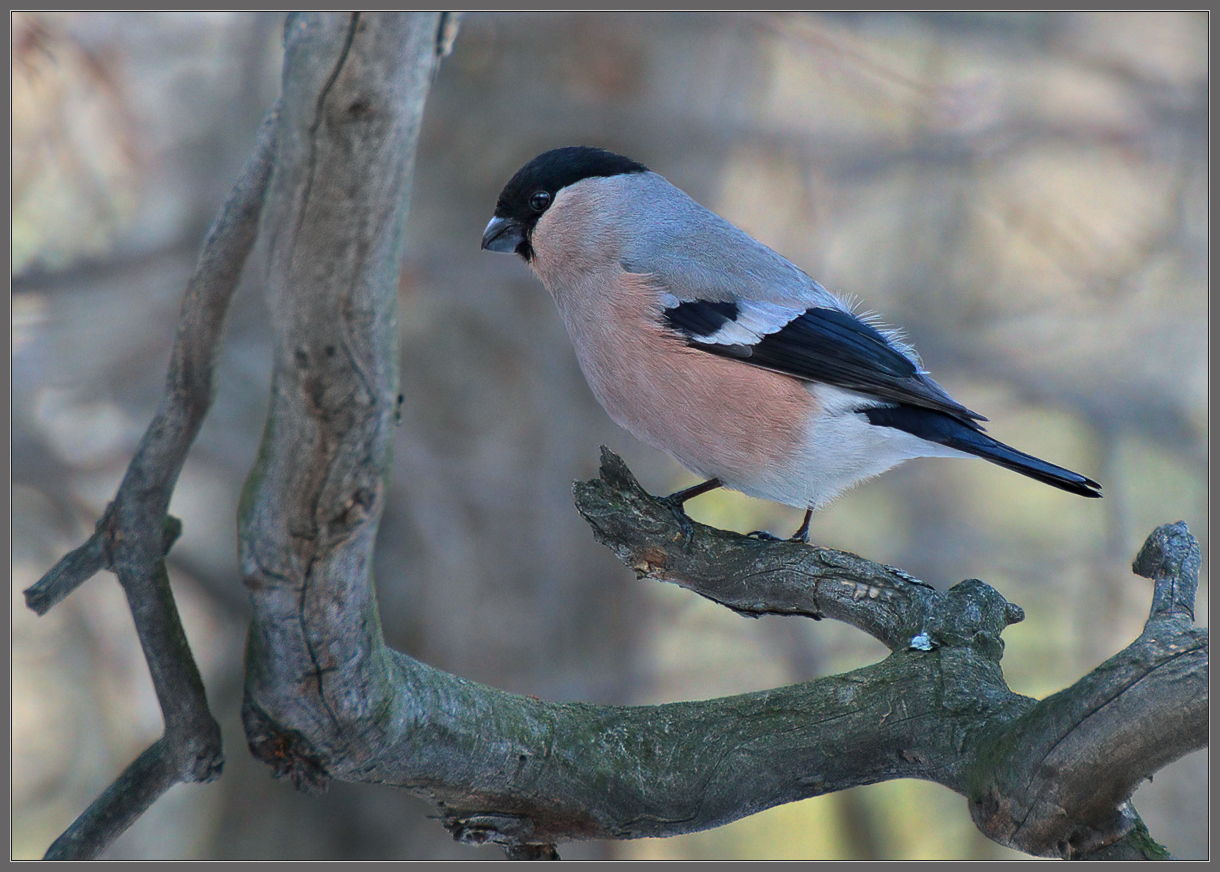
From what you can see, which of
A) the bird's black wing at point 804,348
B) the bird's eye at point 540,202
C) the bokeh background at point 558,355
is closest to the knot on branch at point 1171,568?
the bird's black wing at point 804,348

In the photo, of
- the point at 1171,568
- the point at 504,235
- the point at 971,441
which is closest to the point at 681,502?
the point at 971,441

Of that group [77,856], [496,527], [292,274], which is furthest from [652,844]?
[292,274]

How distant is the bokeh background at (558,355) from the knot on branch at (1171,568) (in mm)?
2742

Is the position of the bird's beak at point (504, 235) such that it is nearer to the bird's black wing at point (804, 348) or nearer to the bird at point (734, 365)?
the bird at point (734, 365)

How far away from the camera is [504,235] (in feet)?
10.8

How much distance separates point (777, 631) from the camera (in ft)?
17.2

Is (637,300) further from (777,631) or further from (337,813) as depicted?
(337,813)

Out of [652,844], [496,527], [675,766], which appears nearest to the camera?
[675,766]

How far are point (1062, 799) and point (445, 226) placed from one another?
386 cm

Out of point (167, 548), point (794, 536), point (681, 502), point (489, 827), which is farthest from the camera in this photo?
point (794, 536)

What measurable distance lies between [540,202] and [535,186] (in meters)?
0.05

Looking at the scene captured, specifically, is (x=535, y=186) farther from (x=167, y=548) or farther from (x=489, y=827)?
(x=489, y=827)

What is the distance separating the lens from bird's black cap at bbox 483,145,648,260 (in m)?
3.22

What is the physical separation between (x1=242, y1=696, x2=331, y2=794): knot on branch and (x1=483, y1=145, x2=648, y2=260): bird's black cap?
1876 mm
